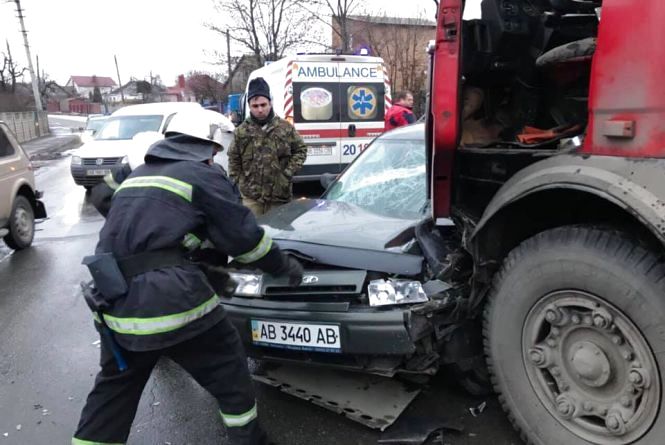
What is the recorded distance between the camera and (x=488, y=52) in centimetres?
277

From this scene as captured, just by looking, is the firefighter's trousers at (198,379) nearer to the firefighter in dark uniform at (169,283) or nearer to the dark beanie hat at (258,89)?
the firefighter in dark uniform at (169,283)

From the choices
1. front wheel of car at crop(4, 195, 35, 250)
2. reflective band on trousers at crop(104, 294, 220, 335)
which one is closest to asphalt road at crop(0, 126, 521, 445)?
reflective band on trousers at crop(104, 294, 220, 335)

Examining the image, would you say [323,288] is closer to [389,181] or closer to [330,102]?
[389,181]

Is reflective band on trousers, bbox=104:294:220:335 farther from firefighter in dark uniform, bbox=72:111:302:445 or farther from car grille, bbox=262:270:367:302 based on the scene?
car grille, bbox=262:270:367:302

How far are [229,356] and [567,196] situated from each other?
1.65 metres

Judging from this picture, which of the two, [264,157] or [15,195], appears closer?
[264,157]

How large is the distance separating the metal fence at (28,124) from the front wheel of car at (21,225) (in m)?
23.2

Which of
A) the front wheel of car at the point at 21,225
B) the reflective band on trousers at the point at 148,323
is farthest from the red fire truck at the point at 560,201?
the front wheel of car at the point at 21,225

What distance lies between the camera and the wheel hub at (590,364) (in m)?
2.06

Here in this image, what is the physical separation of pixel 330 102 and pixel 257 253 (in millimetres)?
6802

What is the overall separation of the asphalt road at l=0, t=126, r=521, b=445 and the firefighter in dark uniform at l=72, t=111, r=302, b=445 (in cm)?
38

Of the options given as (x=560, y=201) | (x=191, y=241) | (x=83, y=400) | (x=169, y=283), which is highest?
(x=560, y=201)

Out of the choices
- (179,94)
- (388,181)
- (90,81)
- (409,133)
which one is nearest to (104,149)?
(409,133)

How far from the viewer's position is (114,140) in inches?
458
